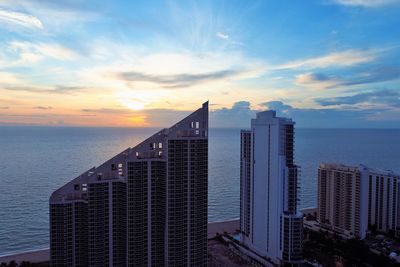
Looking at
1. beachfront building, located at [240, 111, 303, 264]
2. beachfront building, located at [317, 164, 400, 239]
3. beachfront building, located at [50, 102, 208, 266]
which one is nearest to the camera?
beachfront building, located at [50, 102, 208, 266]

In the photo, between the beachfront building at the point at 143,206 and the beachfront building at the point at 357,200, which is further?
the beachfront building at the point at 357,200

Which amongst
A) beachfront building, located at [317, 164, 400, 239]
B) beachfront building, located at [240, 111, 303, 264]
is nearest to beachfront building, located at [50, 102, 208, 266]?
beachfront building, located at [240, 111, 303, 264]

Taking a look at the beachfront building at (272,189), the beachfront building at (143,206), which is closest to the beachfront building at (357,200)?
the beachfront building at (272,189)

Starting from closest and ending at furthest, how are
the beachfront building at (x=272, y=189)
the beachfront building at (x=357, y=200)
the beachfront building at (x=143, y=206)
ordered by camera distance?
the beachfront building at (x=143, y=206) → the beachfront building at (x=272, y=189) → the beachfront building at (x=357, y=200)

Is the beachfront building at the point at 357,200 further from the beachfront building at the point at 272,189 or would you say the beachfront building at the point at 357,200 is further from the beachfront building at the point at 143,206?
the beachfront building at the point at 143,206

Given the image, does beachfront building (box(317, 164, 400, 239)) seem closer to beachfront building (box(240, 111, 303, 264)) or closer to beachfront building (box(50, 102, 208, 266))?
beachfront building (box(240, 111, 303, 264))

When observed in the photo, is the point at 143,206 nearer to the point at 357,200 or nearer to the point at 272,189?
the point at 272,189
